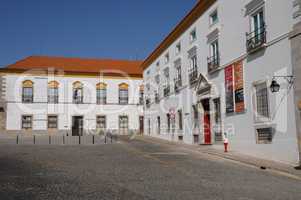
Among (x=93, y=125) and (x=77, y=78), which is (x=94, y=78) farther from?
(x=93, y=125)

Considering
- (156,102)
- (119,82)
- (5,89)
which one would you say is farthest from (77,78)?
(156,102)

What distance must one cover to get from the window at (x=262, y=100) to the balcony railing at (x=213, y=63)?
426 cm

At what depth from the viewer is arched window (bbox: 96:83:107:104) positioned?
4462 centimetres

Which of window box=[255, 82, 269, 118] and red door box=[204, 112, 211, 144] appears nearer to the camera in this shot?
window box=[255, 82, 269, 118]

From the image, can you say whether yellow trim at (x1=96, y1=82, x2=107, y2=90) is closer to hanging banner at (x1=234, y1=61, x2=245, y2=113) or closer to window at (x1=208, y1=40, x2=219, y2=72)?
window at (x1=208, y1=40, x2=219, y2=72)

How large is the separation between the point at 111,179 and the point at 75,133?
29953 mm

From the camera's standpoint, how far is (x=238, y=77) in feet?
56.3


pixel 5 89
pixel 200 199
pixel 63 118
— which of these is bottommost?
pixel 200 199

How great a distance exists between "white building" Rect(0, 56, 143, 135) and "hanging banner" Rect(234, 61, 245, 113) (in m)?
25.5

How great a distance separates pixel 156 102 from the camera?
32469 mm

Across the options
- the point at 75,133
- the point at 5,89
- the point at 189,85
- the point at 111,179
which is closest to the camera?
the point at 111,179

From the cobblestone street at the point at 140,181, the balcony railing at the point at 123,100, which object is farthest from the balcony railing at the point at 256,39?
the balcony railing at the point at 123,100

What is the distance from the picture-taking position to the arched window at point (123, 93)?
45459mm

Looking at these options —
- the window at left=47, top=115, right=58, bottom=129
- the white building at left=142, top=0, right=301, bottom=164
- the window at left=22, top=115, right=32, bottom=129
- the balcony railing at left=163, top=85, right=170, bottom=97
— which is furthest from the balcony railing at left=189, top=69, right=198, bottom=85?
the window at left=22, top=115, right=32, bottom=129
